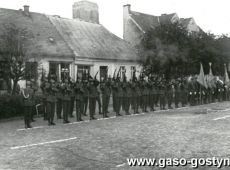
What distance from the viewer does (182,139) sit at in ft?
34.4

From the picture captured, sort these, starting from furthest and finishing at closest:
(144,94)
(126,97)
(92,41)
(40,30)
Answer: (92,41), (40,30), (144,94), (126,97)

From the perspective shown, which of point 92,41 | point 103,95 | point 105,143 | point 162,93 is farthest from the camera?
point 92,41

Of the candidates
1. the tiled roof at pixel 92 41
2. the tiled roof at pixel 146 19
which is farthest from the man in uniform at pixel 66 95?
the tiled roof at pixel 146 19

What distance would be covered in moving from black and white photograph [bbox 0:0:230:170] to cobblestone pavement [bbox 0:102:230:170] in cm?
3

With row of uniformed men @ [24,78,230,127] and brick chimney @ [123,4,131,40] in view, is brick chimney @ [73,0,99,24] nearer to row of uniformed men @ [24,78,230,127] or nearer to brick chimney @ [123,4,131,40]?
brick chimney @ [123,4,131,40]

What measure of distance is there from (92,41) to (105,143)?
86.6 feet

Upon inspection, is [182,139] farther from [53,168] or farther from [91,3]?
[91,3]

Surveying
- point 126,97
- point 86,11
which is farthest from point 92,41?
point 126,97

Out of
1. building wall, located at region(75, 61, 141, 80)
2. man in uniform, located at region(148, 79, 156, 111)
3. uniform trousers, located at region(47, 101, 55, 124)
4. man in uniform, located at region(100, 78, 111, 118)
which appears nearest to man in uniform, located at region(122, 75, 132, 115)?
man in uniform, located at region(100, 78, 111, 118)

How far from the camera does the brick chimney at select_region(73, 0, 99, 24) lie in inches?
1853

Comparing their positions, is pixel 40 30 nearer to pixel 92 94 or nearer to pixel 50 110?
pixel 92 94

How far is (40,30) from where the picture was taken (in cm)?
3166

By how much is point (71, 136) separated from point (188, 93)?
13936 mm

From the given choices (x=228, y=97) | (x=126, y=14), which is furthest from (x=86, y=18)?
(x=228, y=97)
